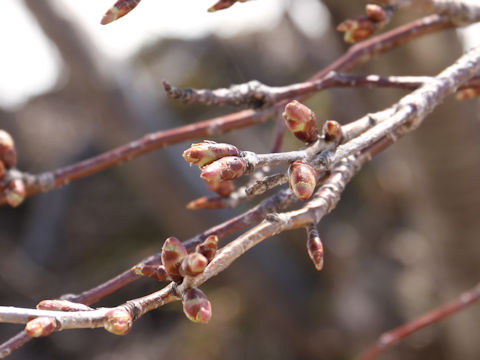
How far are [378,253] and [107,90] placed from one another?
1.35 m

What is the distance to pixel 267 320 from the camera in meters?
2.31

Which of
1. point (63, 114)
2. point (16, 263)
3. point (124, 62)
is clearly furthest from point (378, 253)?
point (63, 114)

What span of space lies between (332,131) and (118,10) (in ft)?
0.68

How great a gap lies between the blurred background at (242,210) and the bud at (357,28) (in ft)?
2.89

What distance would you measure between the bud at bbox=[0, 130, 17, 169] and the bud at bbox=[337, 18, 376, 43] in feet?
1.49

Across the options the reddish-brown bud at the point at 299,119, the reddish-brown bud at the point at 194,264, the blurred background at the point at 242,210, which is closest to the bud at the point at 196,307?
the reddish-brown bud at the point at 194,264

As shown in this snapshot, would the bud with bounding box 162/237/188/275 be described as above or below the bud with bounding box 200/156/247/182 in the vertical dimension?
below

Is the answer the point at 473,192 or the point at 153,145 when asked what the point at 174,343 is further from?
the point at 153,145

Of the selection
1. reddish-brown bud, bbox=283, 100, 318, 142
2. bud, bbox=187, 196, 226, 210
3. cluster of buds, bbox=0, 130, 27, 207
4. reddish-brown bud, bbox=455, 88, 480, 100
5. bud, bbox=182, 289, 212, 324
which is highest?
reddish-brown bud, bbox=283, 100, 318, 142

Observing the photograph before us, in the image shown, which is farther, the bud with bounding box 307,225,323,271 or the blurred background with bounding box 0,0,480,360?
the blurred background with bounding box 0,0,480,360

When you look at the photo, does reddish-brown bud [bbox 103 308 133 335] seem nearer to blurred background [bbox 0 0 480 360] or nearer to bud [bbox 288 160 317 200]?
bud [bbox 288 160 317 200]

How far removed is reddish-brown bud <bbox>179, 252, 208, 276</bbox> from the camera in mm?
357

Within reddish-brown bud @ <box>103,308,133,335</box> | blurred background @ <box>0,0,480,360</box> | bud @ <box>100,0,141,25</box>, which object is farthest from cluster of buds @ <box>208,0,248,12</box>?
blurred background @ <box>0,0,480,360</box>

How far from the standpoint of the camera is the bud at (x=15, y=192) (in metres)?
0.66
